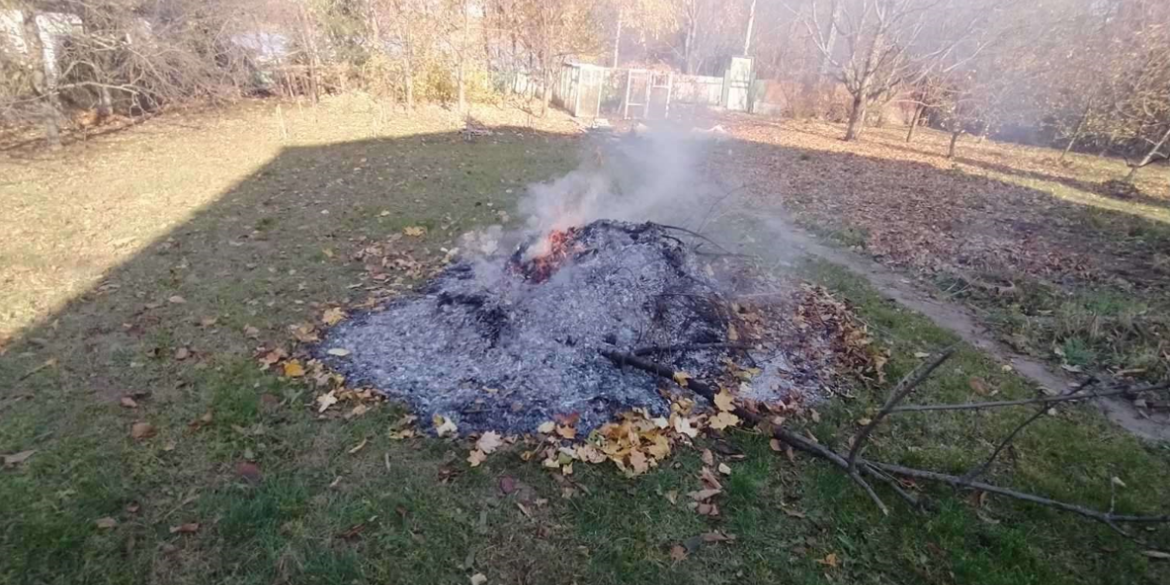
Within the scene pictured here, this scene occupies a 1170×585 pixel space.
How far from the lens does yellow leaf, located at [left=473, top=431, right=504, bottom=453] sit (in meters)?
3.06

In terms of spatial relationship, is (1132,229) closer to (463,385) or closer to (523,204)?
(523,204)

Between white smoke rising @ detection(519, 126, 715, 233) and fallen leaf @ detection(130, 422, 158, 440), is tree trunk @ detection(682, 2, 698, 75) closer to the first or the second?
white smoke rising @ detection(519, 126, 715, 233)

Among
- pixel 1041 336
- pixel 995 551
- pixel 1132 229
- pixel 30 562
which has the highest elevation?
pixel 1132 229

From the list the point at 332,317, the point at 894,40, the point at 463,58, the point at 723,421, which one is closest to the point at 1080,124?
the point at 894,40

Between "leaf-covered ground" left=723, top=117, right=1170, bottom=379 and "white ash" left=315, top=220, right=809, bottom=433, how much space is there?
316 centimetres

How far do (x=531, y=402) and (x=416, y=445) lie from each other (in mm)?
711

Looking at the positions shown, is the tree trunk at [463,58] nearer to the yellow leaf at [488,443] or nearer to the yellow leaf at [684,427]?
the yellow leaf at [488,443]

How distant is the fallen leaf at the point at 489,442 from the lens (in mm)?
3064

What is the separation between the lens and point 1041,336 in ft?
15.6

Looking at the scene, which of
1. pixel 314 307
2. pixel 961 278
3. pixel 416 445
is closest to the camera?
pixel 416 445

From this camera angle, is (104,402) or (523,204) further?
(523,204)

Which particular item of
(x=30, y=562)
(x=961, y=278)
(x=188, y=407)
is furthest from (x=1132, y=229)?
(x=30, y=562)

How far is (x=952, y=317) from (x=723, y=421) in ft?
11.0

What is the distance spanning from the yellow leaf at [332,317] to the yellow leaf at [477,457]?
6.48ft
